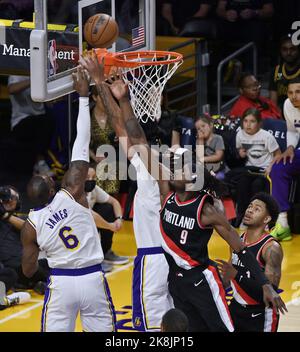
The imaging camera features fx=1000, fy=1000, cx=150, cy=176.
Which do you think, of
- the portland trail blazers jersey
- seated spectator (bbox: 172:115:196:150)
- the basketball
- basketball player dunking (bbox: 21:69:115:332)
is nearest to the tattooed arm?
the portland trail blazers jersey

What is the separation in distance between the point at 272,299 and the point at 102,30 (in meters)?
2.84

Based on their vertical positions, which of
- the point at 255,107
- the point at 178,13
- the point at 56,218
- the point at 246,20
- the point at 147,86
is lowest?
the point at 56,218

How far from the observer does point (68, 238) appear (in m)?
7.16

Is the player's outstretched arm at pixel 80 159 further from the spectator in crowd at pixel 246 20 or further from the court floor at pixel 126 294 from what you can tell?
the spectator in crowd at pixel 246 20

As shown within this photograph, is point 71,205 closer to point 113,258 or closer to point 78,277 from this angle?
point 78,277

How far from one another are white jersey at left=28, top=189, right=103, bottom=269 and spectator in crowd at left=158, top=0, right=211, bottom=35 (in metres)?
7.52

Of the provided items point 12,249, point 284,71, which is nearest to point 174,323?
point 12,249

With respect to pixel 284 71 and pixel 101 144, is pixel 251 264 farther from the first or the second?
pixel 284 71

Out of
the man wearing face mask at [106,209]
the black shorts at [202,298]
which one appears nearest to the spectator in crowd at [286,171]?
the man wearing face mask at [106,209]

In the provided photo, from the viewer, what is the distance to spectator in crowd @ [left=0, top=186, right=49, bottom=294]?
9.66 meters

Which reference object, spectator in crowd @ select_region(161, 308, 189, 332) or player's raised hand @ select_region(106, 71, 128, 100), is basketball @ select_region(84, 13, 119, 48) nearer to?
player's raised hand @ select_region(106, 71, 128, 100)

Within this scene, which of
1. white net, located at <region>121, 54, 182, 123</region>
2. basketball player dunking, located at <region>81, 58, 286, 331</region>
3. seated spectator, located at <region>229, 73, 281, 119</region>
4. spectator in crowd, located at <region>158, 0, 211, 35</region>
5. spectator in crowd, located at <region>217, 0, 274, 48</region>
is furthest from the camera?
spectator in crowd, located at <region>158, 0, 211, 35</region>
